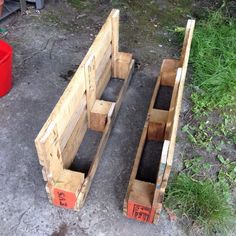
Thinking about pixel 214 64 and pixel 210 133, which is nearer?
pixel 210 133

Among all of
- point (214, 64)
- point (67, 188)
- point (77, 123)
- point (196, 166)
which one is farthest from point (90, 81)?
point (214, 64)

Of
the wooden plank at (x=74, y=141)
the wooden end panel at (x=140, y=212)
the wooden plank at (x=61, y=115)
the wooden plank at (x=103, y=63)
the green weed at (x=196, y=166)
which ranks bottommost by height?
the green weed at (x=196, y=166)

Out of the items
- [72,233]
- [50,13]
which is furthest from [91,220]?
[50,13]

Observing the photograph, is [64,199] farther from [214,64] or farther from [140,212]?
[214,64]

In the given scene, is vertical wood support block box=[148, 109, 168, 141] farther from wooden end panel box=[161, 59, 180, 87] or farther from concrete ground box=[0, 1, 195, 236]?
wooden end panel box=[161, 59, 180, 87]

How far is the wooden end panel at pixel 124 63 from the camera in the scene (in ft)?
11.2

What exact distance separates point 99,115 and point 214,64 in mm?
1576

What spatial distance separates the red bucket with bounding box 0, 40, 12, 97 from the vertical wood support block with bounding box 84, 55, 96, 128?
2.87ft

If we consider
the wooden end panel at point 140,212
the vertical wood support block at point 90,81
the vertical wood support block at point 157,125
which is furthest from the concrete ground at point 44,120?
the vertical wood support block at point 90,81

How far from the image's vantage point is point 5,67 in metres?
3.02

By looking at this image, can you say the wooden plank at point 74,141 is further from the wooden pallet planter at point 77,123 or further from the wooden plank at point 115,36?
the wooden plank at point 115,36

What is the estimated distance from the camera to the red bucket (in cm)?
298

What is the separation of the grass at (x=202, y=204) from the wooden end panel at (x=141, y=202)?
9.3 inches

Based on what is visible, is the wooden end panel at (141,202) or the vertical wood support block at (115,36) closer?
the wooden end panel at (141,202)
